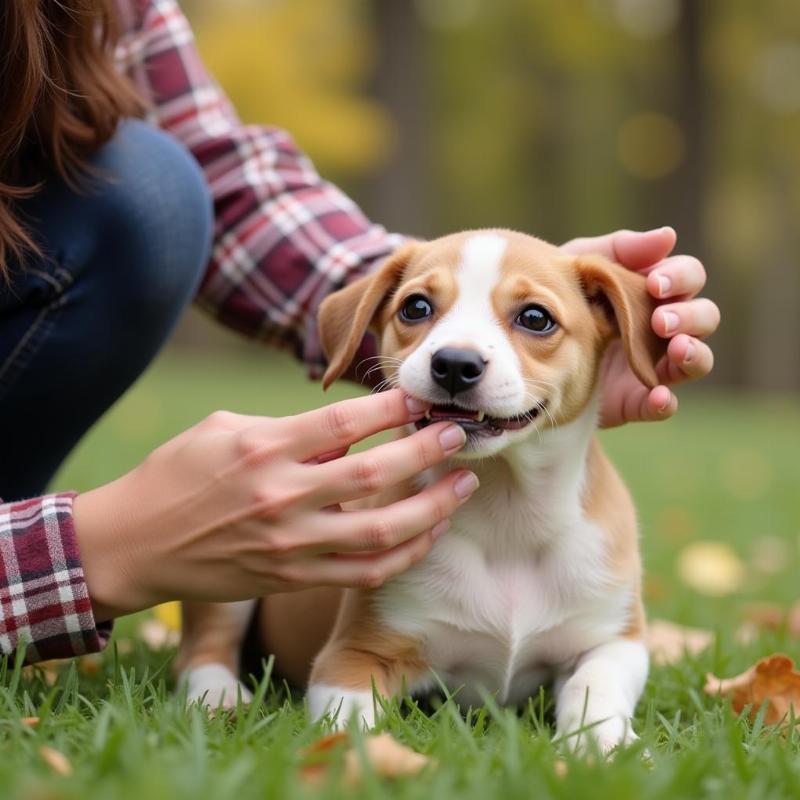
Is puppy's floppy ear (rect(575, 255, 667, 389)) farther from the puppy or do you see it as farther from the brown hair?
the brown hair

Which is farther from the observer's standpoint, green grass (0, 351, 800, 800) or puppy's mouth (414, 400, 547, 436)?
puppy's mouth (414, 400, 547, 436)

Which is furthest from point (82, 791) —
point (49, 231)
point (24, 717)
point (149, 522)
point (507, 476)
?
point (49, 231)

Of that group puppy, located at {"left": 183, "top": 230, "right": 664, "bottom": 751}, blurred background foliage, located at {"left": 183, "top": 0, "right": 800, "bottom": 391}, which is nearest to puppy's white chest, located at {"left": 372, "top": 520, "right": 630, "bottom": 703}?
puppy, located at {"left": 183, "top": 230, "right": 664, "bottom": 751}

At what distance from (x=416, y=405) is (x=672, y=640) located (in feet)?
4.12

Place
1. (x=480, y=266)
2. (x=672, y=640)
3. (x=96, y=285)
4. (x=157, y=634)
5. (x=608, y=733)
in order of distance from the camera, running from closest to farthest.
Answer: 1. (x=608, y=733)
2. (x=480, y=266)
3. (x=96, y=285)
4. (x=672, y=640)
5. (x=157, y=634)

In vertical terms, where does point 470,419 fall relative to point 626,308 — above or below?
below

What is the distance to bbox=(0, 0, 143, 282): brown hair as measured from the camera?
234cm

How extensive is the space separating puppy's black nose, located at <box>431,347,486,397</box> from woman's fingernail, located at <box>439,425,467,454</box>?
0.24ft

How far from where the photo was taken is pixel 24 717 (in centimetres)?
190

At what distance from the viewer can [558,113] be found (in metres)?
20.3

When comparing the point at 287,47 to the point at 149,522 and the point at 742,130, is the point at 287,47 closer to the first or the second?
the point at 742,130

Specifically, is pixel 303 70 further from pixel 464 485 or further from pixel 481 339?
pixel 464 485

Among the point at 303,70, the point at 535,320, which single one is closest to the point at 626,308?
the point at 535,320

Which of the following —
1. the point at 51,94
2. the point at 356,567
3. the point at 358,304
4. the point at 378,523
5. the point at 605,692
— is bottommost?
the point at 605,692
